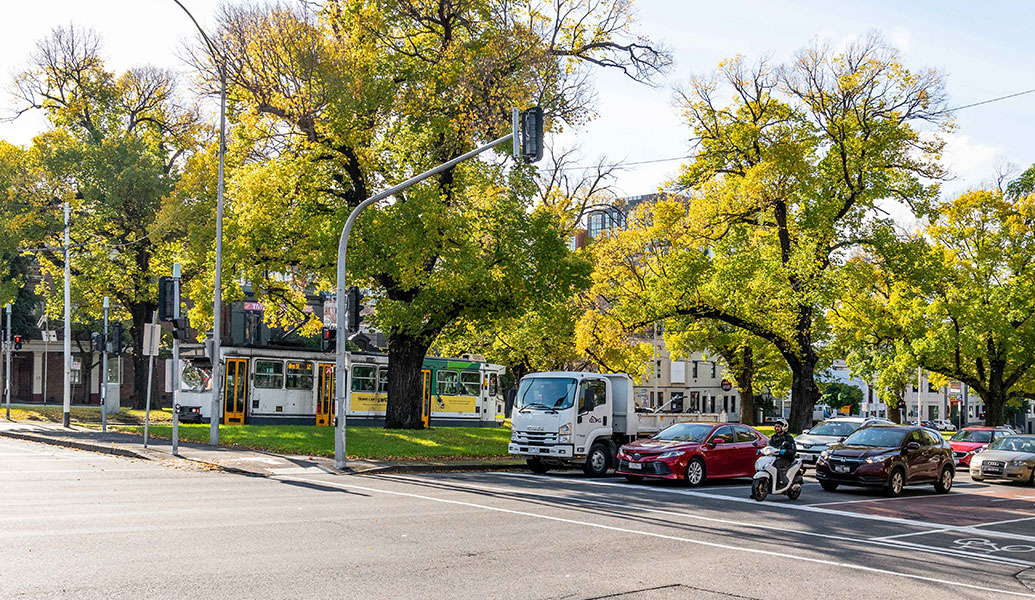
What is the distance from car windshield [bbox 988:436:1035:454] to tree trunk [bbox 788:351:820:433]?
39.4 ft

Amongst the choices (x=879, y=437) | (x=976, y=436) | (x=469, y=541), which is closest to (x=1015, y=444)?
(x=976, y=436)

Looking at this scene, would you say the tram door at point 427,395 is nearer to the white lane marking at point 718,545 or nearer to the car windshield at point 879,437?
the car windshield at point 879,437

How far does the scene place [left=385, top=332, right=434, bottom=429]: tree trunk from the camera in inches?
1256

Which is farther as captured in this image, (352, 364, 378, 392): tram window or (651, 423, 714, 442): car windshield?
(352, 364, 378, 392): tram window

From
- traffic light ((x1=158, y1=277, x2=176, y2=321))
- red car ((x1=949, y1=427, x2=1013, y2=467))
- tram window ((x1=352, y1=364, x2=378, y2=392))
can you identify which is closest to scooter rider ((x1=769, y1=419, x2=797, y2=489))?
traffic light ((x1=158, y1=277, x2=176, y2=321))

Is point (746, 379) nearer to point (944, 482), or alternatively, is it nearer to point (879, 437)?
point (944, 482)

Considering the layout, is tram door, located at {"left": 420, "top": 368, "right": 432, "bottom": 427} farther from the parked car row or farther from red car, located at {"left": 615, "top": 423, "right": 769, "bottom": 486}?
the parked car row

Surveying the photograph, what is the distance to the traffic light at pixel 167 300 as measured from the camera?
2319 centimetres

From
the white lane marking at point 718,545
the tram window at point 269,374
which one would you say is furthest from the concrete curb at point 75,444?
the white lane marking at point 718,545

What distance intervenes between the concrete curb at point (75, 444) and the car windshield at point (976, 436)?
1098 inches

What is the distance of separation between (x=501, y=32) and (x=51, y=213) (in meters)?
22.8

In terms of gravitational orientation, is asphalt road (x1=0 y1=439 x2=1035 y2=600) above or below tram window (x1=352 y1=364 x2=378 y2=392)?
below

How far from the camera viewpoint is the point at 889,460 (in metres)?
21.1

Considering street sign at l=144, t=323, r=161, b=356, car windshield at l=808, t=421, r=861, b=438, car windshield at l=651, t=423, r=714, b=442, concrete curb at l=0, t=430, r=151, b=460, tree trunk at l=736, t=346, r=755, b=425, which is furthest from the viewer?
tree trunk at l=736, t=346, r=755, b=425
